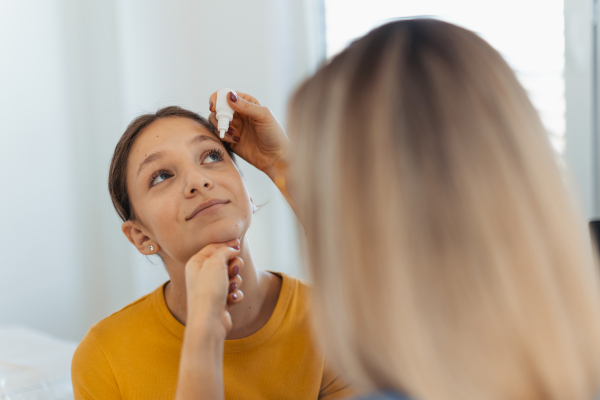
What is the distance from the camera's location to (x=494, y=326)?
0.45 meters

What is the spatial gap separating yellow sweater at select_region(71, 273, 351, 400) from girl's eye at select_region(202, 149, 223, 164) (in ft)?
1.04

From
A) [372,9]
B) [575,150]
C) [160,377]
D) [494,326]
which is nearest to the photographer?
[494,326]

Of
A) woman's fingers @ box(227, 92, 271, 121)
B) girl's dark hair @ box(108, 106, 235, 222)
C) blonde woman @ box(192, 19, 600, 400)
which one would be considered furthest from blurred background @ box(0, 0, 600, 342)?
blonde woman @ box(192, 19, 600, 400)

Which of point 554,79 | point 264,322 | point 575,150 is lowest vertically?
point 264,322

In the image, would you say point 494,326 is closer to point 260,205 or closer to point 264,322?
point 264,322

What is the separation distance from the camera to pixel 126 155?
108 cm

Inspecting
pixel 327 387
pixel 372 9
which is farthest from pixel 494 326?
pixel 372 9

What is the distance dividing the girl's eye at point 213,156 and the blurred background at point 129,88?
0.60 metres

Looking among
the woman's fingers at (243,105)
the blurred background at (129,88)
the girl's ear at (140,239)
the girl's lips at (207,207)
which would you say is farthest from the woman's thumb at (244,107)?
the blurred background at (129,88)

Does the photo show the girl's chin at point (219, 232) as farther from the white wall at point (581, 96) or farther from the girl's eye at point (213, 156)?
the white wall at point (581, 96)

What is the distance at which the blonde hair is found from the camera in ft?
1.47

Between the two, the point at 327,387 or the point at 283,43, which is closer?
the point at 327,387

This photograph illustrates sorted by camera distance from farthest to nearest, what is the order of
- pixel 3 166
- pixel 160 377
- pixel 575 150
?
pixel 575 150
pixel 3 166
pixel 160 377

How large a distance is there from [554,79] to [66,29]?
1533mm
